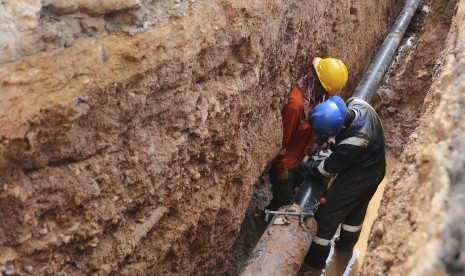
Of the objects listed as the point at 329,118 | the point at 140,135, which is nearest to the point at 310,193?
the point at 329,118

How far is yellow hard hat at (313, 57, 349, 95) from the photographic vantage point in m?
4.61

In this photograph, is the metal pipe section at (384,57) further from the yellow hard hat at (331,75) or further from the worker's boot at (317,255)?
the worker's boot at (317,255)

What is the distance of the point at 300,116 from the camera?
183 inches

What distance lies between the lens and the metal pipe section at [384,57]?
6150mm

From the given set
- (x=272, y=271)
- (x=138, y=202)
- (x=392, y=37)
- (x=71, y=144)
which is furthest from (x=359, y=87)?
(x=71, y=144)

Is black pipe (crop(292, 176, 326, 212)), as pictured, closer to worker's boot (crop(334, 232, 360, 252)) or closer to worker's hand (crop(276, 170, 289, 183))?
worker's hand (crop(276, 170, 289, 183))

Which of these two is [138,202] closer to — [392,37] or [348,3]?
[348,3]

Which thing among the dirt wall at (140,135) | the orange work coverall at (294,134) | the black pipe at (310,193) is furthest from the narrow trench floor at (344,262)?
the dirt wall at (140,135)

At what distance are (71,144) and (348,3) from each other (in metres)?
4.25

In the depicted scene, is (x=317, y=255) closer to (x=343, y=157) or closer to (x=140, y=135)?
(x=343, y=157)

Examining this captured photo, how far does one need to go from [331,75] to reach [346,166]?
3.00 feet

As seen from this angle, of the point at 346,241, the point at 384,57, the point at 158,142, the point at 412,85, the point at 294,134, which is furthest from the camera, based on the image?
the point at 384,57

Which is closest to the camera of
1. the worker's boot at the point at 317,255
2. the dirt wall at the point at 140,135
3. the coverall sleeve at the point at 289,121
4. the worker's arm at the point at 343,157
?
the dirt wall at the point at 140,135

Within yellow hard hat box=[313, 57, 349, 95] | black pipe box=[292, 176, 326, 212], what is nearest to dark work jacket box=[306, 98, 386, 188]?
black pipe box=[292, 176, 326, 212]
